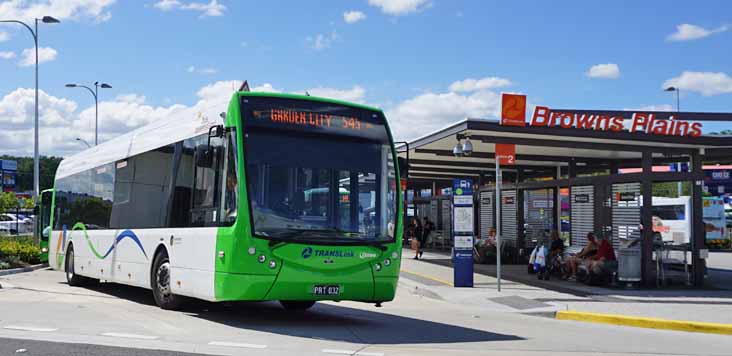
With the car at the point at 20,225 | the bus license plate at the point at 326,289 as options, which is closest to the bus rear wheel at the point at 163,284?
the bus license plate at the point at 326,289

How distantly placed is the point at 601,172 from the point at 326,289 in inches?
623

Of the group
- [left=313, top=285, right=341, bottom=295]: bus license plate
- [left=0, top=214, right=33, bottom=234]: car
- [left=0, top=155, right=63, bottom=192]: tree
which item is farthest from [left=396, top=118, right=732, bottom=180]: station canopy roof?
[left=0, top=155, right=63, bottom=192]: tree

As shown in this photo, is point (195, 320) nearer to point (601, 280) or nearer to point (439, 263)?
point (601, 280)

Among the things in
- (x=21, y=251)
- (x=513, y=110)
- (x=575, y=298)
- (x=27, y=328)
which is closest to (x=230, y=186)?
(x=27, y=328)

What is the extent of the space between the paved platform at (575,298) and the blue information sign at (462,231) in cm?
42

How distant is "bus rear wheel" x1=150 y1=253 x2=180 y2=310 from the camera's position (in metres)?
12.4

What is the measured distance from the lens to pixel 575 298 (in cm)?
1578

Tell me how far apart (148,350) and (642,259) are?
41.0 ft

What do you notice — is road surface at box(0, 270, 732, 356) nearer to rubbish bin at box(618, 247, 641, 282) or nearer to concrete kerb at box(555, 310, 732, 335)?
concrete kerb at box(555, 310, 732, 335)

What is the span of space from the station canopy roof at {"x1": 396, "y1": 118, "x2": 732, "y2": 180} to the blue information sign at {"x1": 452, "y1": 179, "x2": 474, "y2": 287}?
1.34 meters

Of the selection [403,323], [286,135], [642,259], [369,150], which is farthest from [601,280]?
[286,135]

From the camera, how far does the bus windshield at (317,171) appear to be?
10.4 metres

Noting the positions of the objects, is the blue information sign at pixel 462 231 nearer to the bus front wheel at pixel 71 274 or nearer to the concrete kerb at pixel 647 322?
the concrete kerb at pixel 647 322

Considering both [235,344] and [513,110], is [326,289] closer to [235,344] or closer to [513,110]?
[235,344]
